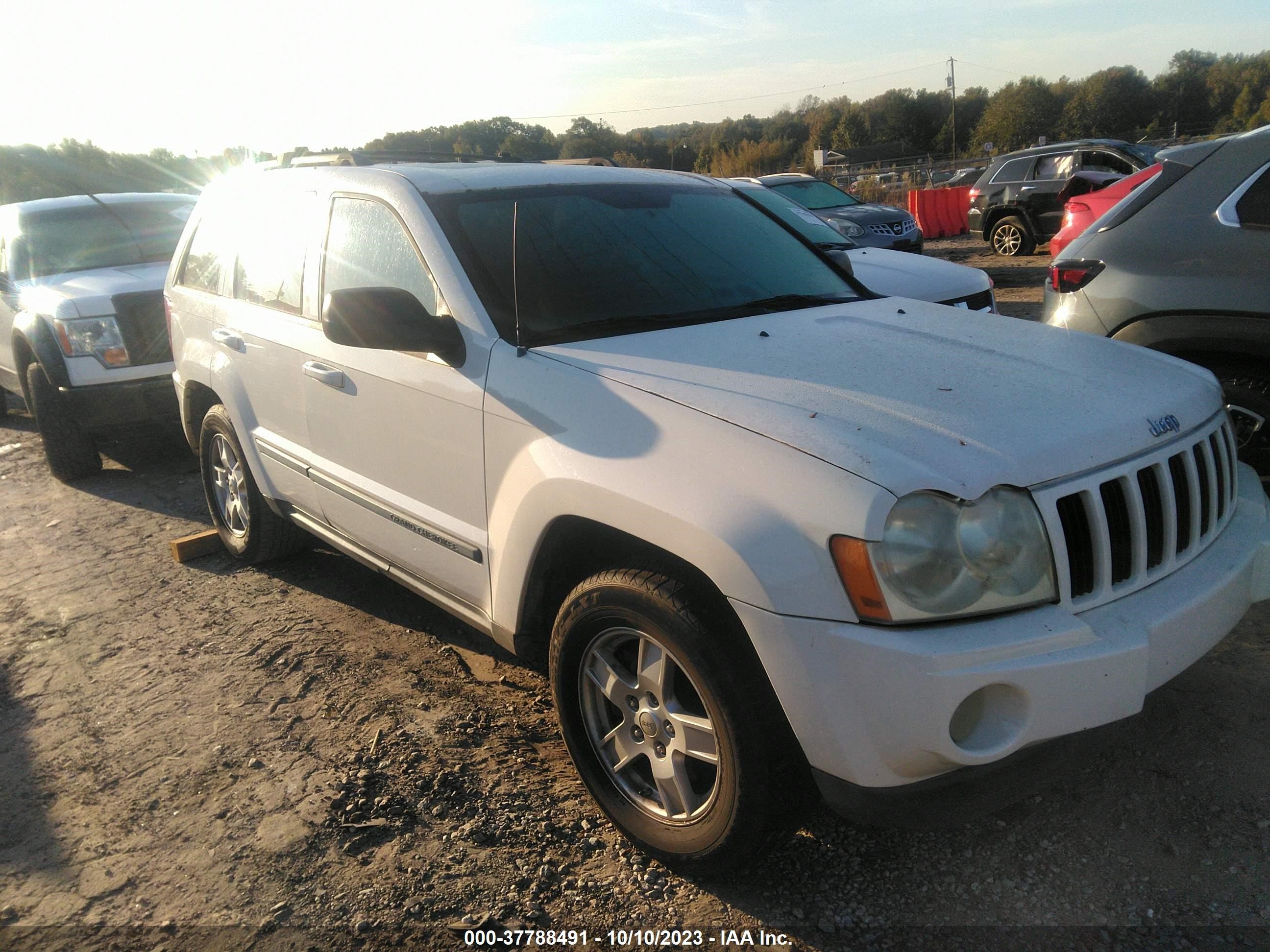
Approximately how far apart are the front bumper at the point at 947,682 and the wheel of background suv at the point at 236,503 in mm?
3065

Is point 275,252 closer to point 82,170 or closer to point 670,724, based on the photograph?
point 670,724

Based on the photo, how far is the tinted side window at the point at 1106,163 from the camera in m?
14.4

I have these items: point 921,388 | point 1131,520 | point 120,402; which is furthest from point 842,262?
point 120,402

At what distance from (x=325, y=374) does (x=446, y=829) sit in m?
1.65

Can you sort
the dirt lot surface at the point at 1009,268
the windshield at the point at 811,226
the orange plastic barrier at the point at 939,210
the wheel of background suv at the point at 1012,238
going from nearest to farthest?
the windshield at the point at 811,226
the dirt lot surface at the point at 1009,268
the wheel of background suv at the point at 1012,238
the orange plastic barrier at the point at 939,210

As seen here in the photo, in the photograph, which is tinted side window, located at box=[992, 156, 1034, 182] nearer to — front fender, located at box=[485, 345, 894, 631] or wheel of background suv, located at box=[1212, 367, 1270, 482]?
wheel of background suv, located at box=[1212, 367, 1270, 482]

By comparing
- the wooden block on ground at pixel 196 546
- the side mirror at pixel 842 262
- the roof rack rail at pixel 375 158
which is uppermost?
the roof rack rail at pixel 375 158

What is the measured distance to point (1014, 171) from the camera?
50.1 feet

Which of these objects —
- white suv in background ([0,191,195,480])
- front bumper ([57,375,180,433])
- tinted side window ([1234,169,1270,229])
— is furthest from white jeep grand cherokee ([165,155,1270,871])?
white suv in background ([0,191,195,480])

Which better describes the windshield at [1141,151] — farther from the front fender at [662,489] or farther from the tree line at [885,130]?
the front fender at [662,489]

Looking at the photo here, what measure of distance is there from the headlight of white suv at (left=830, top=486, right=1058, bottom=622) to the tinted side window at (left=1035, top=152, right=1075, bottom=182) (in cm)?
1448

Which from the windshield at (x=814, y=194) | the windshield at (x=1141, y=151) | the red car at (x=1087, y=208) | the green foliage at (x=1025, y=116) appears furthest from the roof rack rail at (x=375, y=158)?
the green foliage at (x=1025, y=116)

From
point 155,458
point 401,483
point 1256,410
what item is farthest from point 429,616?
point 155,458

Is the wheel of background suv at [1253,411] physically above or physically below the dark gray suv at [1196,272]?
below
